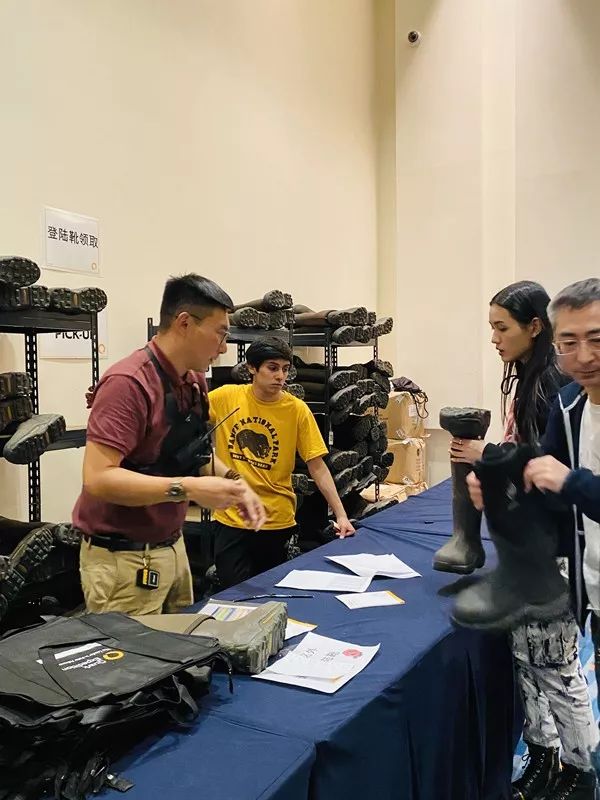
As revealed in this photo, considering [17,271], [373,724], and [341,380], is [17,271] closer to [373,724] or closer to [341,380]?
[373,724]

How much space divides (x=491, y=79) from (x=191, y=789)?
5933mm

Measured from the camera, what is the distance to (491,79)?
18.5ft

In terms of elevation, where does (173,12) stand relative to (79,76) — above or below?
above

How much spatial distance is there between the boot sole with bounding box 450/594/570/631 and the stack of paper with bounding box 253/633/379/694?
299 millimetres

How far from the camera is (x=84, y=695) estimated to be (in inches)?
40.7

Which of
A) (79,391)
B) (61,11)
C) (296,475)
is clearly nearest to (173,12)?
(61,11)

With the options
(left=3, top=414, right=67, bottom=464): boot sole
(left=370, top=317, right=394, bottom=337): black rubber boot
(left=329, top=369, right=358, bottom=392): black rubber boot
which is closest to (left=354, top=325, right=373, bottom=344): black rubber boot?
(left=370, top=317, right=394, bottom=337): black rubber boot

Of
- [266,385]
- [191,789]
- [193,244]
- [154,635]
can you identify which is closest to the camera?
[191,789]

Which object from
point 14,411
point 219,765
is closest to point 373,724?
point 219,765

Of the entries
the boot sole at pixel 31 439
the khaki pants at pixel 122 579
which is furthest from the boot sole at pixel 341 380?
the khaki pants at pixel 122 579

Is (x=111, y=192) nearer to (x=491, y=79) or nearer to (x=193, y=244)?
(x=193, y=244)

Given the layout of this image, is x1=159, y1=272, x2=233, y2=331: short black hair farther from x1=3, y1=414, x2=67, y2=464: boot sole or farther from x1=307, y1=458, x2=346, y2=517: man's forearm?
x1=307, y1=458, x2=346, y2=517: man's forearm

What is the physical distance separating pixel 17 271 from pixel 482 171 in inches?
180

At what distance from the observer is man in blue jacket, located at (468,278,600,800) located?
1.38 meters
